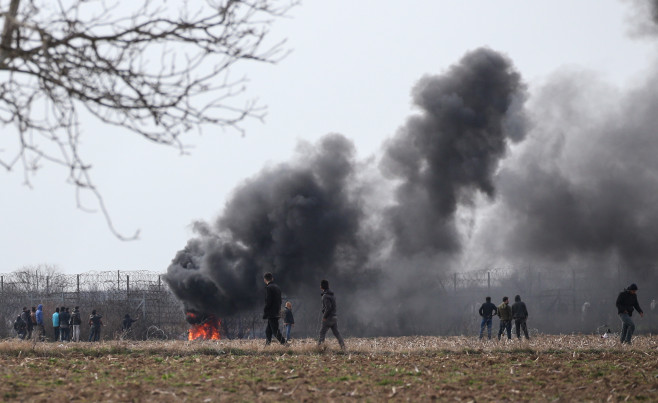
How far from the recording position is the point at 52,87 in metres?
9.11

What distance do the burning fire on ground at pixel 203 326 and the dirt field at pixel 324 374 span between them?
22.3 metres

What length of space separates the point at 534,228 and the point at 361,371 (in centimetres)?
3536

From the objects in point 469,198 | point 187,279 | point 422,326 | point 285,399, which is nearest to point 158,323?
point 187,279

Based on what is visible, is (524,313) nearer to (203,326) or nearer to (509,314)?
(509,314)

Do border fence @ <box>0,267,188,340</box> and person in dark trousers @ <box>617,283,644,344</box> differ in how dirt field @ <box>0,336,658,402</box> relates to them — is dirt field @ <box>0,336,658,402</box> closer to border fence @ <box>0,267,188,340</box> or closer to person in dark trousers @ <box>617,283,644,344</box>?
person in dark trousers @ <box>617,283,644,344</box>

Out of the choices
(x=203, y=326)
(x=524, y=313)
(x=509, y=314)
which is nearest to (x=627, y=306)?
(x=524, y=313)

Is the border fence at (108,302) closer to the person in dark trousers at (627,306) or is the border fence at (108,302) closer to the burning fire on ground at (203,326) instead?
the burning fire on ground at (203,326)

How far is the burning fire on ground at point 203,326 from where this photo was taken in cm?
4125

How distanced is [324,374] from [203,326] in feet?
98.2

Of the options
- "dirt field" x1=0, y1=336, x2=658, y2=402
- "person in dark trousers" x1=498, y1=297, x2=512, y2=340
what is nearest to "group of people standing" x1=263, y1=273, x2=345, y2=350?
"dirt field" x1=0, y1=336, x2=658, y2=402

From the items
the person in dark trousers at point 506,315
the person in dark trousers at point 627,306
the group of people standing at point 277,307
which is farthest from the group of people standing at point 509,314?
the group of people standing at point 277,307

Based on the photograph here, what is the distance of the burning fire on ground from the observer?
41.2 m

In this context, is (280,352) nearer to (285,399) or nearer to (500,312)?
(285,399)

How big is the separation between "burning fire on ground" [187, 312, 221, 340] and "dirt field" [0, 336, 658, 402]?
22.3 m
